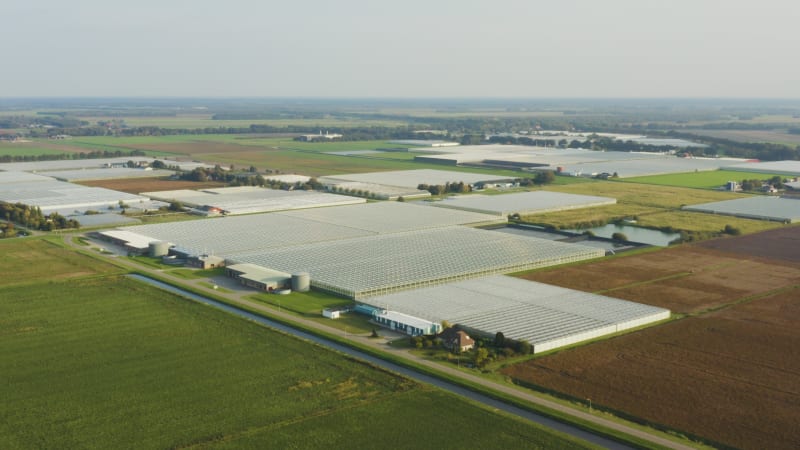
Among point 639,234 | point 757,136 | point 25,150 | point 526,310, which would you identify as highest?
point 757,136

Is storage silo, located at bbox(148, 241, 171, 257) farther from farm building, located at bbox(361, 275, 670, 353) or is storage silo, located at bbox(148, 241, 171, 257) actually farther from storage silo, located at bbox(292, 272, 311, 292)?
farm building, located at bbox(361, 275, 670, 353)

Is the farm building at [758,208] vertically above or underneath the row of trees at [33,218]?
above

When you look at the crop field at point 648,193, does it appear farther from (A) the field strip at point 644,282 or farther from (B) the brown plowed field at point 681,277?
(A) the field strip at point 644,282

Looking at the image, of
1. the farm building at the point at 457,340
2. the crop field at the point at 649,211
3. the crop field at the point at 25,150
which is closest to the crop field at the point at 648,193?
the crop field at the point at 649,211

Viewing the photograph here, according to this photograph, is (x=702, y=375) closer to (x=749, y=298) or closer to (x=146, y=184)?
(x=749, y=298)

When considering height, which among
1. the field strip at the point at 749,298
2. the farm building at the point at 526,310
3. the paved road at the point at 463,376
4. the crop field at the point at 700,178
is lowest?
the crop field at the point at 700,178

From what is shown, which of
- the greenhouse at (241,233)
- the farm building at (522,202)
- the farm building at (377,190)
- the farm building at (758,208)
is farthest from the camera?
the farm building at (377,190)

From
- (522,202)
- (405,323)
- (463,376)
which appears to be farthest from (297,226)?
(463,376)
